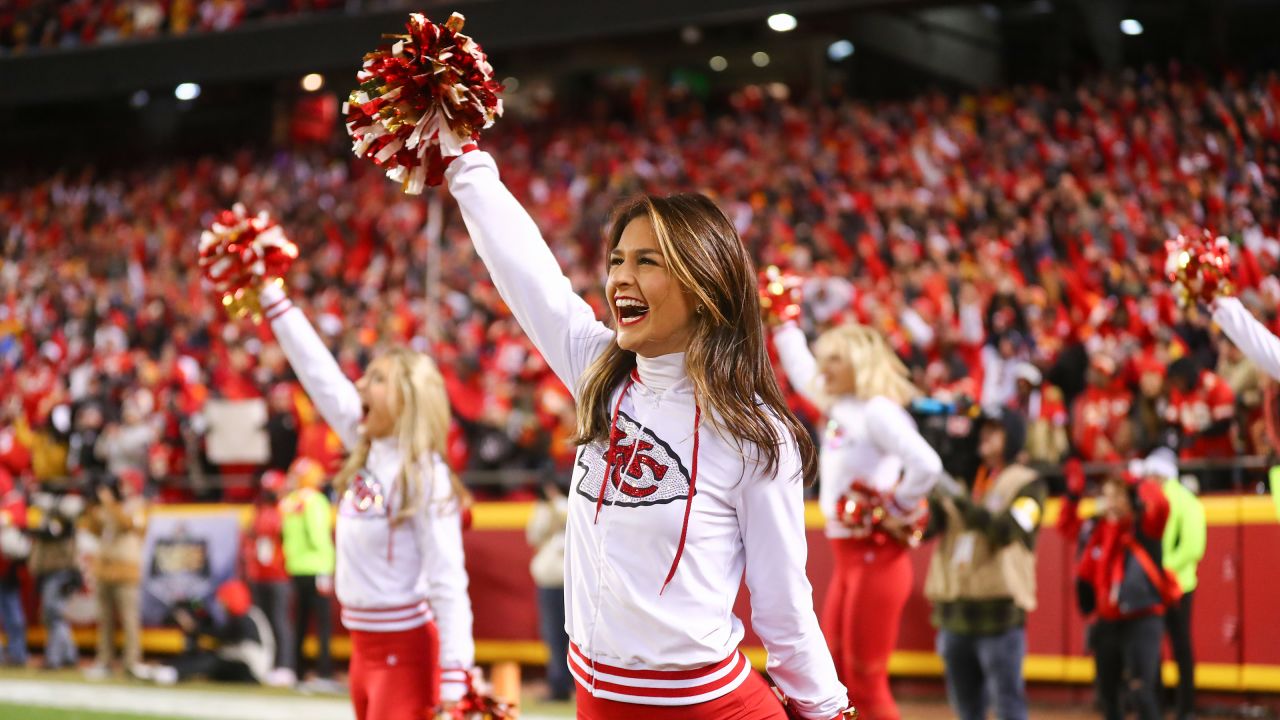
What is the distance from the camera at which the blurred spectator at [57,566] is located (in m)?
11.5

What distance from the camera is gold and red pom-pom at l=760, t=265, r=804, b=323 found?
5.54m

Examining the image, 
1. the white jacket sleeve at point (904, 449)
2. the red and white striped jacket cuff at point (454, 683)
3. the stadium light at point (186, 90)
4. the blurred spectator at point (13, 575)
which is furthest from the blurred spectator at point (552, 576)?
the stadium light at point (186, 90)

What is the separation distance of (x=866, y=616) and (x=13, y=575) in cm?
893

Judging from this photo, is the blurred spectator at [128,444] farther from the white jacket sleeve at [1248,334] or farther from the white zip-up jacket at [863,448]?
the white jacket sleeve at [1248,334]

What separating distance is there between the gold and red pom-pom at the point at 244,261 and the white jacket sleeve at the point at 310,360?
0.05 meters

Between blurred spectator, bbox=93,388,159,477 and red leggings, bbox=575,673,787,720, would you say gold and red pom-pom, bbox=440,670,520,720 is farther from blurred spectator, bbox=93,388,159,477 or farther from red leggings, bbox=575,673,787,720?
blurred spectator, bbox=93,388,159,477

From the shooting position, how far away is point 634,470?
7.95 ft

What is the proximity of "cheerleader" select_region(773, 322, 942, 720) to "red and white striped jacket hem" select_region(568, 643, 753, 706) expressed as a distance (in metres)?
3.05

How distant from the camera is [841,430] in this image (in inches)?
224

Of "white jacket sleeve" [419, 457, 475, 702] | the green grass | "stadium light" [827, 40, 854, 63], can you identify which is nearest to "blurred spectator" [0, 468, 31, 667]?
the green grass

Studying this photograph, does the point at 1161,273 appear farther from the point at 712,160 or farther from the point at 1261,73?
the point at 712,160

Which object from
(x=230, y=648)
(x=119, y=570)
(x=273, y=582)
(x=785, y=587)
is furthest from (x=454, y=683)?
(x=119, y=570)

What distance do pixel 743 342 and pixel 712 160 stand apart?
14.1 meters

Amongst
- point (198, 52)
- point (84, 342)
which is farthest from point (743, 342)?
point (198, 52)
